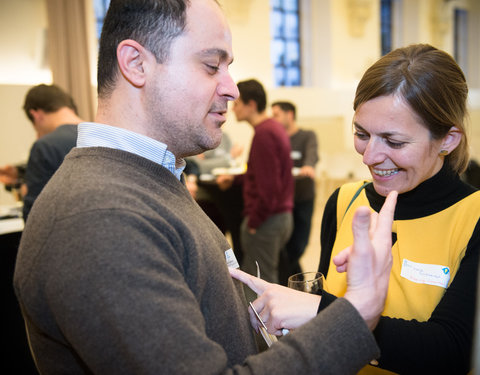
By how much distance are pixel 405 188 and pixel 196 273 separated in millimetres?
767

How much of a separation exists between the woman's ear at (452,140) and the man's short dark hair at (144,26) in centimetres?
84

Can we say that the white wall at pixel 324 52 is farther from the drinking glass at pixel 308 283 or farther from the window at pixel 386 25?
the drinking glass at pixel 308 283

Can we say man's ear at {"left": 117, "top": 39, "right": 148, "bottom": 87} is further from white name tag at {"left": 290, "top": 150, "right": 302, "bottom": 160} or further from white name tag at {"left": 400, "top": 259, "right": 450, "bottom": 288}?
white name tag at {"left": 290, "top": 150, "right": 302, "bottom": 160}

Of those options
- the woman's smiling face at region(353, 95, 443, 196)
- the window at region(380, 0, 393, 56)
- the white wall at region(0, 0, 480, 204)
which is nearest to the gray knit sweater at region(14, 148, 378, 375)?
the woman's smiling face at region(353, 95, 443, 196)

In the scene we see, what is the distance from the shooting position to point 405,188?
1.26 metres

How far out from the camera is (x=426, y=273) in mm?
1140

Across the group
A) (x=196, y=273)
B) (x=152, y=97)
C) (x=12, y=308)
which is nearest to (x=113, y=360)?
(x=196, y=273)

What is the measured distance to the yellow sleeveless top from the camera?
1.11m

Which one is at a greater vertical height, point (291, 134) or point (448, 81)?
point (448, 81)

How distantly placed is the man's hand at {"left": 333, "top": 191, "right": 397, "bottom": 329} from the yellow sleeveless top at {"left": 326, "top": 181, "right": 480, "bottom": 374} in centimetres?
40

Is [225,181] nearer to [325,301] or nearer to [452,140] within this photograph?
[452,140]

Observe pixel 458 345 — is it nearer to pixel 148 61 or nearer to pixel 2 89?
pixel 148 61

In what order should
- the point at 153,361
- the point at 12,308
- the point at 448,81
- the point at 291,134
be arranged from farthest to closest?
the point at 291,134
the point at 12,308
the point at 448,81
the point at 153,361

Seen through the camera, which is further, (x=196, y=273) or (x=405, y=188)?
(x=405, y=188)
